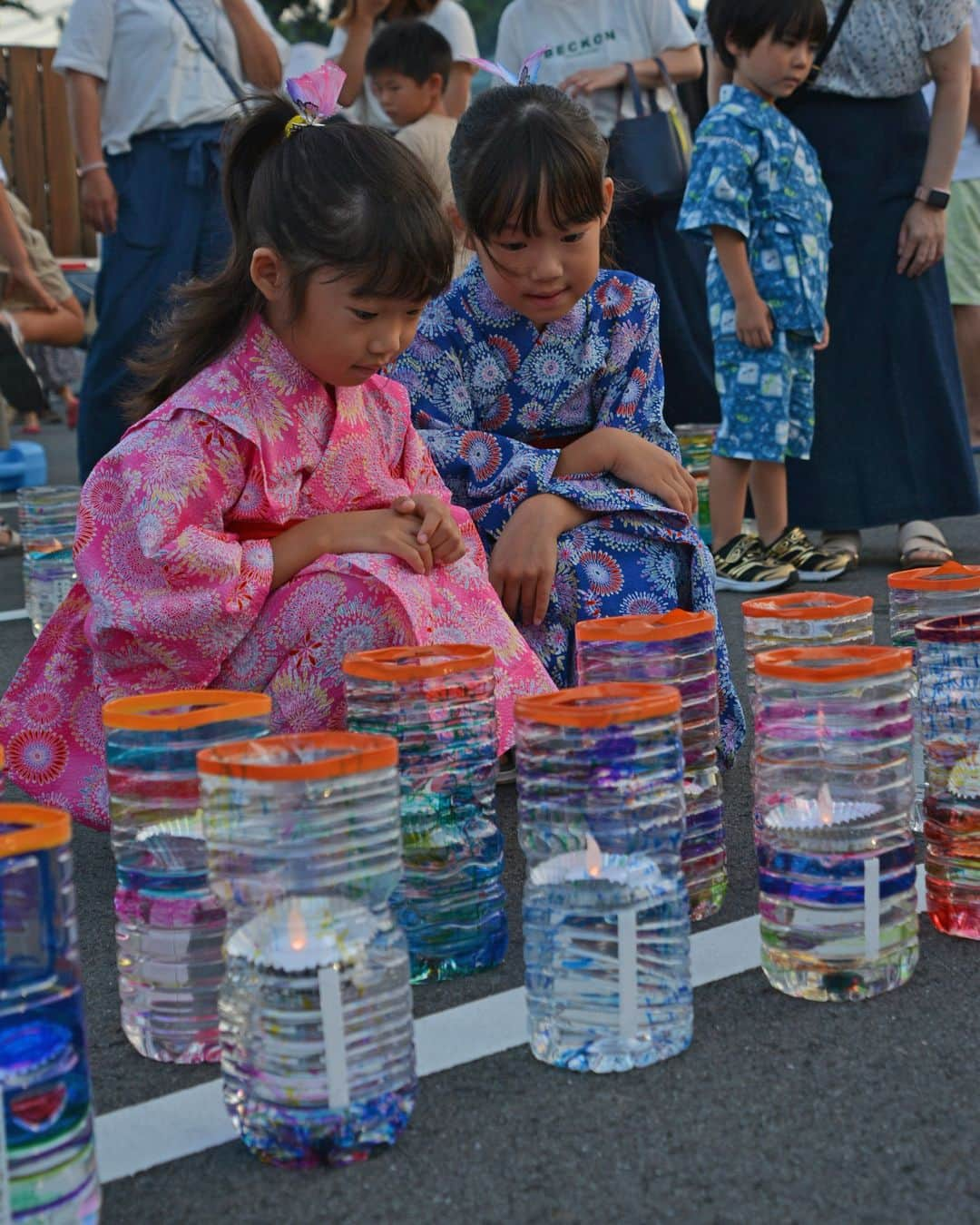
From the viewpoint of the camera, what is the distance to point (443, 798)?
2.05 meters

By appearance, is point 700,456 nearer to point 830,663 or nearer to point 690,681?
point 690,681

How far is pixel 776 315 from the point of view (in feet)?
15.0

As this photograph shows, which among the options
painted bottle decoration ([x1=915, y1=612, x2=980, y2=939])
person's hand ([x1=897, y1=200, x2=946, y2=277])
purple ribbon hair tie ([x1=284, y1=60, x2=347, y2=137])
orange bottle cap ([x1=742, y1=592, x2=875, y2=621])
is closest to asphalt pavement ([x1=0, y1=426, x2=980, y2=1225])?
painted bottle decoration ([x1=915, y1=612, x2=980, y2=939])

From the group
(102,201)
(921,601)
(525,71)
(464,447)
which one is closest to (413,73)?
(102,201)

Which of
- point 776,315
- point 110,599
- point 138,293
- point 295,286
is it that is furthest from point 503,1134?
point 138,293

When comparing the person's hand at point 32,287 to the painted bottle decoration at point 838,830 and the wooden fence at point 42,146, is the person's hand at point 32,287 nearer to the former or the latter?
the painted bottle decoration at point 838,830

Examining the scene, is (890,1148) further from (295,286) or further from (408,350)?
(408,350)

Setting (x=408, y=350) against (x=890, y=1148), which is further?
(x=408, y=350)

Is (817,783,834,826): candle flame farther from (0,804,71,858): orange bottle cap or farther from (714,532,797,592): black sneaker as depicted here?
(714,532,797,592): black sneaker

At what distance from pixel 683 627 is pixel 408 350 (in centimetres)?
112

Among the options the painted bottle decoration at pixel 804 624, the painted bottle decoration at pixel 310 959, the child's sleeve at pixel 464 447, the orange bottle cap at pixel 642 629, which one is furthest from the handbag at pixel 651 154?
the painted bottle decoration at pixel 310 959

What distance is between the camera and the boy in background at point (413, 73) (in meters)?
5.64

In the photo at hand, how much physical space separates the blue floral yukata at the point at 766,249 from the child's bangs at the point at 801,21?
0.70 ft

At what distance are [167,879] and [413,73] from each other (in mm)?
4365
